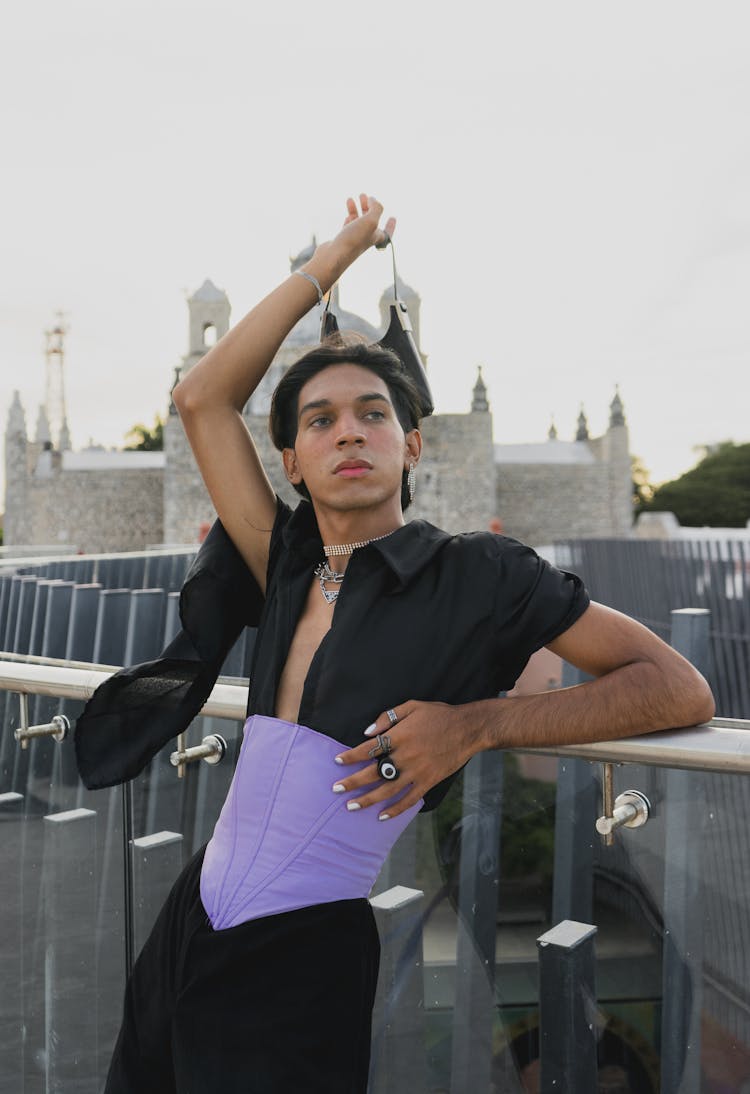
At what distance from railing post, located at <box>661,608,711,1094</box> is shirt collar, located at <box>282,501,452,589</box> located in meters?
0.47

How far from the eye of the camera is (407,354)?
176 cm

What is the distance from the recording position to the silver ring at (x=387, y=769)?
1.33m

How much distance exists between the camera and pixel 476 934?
1.67 m

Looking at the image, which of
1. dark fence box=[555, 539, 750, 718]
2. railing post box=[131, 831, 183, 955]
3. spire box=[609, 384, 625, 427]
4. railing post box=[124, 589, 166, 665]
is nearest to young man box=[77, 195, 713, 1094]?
railing post box=[131, 831, 183, 955]

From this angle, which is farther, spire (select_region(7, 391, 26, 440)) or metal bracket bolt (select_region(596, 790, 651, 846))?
spire (select_region(7, 391, 26, 440))

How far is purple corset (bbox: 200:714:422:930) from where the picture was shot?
136cm

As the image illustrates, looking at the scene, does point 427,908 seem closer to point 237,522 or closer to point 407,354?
point 237,522

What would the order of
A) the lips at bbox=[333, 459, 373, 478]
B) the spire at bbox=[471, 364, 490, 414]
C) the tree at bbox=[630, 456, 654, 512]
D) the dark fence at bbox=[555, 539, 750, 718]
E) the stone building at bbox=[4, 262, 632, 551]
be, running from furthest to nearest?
the tree at bbox=[630, 456, 654, 512] → the spire at bbox=[471, 364, 490, 414] → the stone building at bbox=[4, 262, 632, 551] → the dark fence at bbox=[555, 539, 750, 718] → the lips at bbox=[333, 459, 373, 478]

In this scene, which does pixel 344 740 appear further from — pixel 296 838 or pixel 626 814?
pixel 626 814

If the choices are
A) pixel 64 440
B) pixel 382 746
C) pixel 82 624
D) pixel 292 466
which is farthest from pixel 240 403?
pixel 64 440

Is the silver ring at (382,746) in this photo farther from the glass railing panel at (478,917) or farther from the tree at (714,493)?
the tree at (714,493)

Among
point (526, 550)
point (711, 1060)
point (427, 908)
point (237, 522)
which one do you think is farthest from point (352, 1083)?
point (237, 522)

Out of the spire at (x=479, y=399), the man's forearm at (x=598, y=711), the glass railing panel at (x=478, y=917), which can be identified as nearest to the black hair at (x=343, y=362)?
the man's forearm at (x=598, y=711)

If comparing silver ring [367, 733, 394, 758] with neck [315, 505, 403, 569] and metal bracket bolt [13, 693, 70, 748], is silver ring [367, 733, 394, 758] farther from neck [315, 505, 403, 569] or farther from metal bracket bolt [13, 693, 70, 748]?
metal bracket bolt [13, 693, 70, 748]
